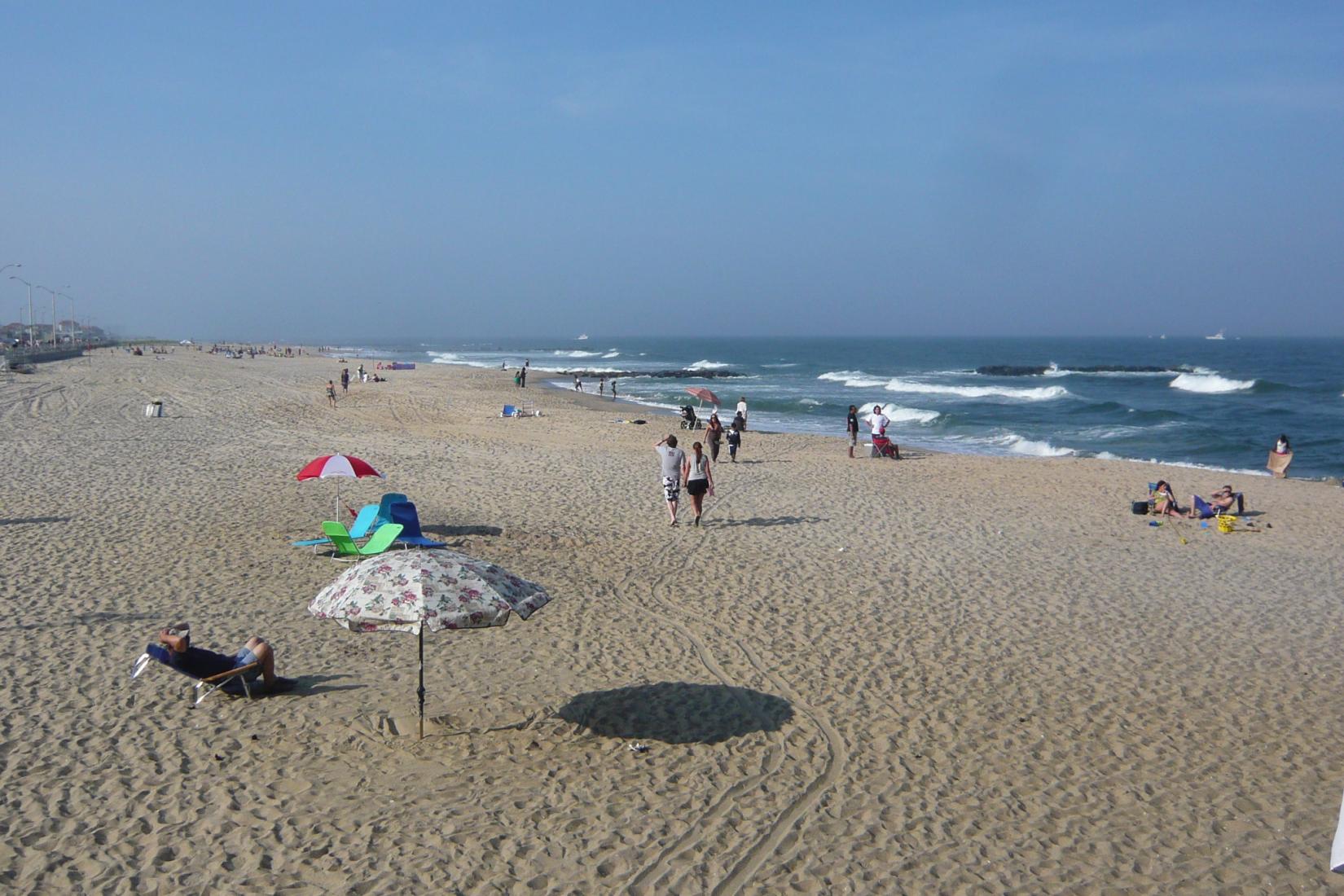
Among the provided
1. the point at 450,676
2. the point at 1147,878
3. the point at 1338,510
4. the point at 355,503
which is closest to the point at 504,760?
the point at 450,676

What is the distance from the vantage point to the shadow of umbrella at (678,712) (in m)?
7.16

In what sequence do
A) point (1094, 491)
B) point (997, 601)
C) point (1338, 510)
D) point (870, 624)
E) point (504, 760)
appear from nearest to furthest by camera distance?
point (504, 760), point (870, 624), point (997, 601), point (1338, 510), point (1094, 491)

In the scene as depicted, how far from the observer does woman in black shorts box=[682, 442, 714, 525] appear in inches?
551

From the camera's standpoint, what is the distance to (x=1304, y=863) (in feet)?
18.8

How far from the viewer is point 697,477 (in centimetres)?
1407

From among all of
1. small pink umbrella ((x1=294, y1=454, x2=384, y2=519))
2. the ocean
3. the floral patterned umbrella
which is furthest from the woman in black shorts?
the ocean

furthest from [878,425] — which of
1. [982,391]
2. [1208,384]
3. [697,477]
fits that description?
[1208,384]

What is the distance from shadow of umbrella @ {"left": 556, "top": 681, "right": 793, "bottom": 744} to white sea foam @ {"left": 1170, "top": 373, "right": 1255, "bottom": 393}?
58.4m

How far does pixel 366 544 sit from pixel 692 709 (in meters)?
5.79

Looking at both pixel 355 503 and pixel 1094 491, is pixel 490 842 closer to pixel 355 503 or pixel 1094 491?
pixel 355 503

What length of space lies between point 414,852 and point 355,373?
186 ft

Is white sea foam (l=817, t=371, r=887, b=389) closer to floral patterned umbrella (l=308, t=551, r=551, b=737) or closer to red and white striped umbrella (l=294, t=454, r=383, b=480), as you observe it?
red and white striped umbrella (l=294, t=454, r=383, b=480)

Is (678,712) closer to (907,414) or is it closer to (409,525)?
(409,525)

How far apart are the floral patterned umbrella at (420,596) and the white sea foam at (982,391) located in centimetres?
4795
